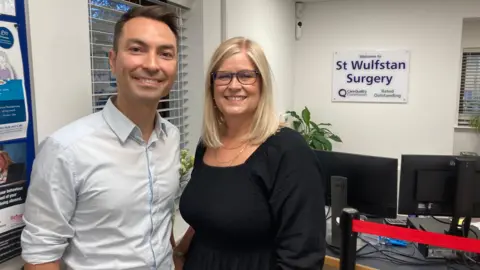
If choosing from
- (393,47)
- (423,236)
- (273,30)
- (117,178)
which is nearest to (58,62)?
(117,178)

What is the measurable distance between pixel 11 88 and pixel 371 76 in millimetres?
4268

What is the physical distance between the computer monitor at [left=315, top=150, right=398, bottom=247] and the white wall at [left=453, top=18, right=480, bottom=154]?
3.41 m

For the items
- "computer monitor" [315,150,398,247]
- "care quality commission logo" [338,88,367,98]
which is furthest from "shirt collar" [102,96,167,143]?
"care quality commission logo" [338,88,367,98]

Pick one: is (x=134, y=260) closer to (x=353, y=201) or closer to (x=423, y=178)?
(x=353, y=201)

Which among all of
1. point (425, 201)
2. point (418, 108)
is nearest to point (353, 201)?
point (425, 201)

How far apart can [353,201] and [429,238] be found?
0.90m

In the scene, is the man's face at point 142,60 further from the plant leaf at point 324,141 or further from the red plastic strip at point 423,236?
the plant leaf at point 324,141

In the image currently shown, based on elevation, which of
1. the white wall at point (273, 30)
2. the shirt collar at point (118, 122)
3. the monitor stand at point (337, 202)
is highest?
the white wall at point (273, 30)

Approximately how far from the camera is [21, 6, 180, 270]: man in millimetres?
1129

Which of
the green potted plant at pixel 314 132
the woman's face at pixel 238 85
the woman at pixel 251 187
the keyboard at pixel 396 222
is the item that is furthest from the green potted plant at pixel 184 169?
the green potted plant at pixel 314 132

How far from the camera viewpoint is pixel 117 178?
1.25 m

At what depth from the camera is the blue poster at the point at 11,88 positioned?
1.15 metres

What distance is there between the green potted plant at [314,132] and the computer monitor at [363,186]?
7.32 ft

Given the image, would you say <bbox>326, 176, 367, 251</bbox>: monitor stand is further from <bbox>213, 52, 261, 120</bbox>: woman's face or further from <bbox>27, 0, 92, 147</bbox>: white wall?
<bbox>27, 0, 92, 147</bbox>: white wall
